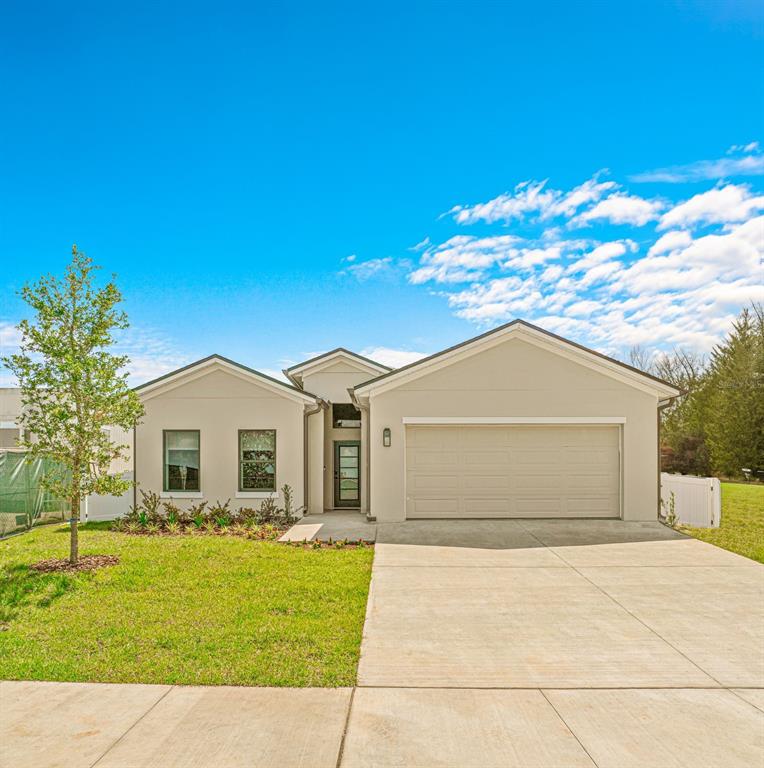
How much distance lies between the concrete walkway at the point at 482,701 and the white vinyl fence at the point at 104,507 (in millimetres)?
9745

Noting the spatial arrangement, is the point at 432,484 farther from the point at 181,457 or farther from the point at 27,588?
the point at 27,588

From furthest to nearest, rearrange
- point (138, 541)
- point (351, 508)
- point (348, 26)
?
point (351, 508)
point (138, 541)
point (348, 26)

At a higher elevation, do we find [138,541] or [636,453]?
[636,453]

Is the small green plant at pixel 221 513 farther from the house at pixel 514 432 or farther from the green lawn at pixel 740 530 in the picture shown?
the green lawn at pixel 740 530

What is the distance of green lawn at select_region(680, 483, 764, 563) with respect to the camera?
11.1m

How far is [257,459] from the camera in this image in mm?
15359

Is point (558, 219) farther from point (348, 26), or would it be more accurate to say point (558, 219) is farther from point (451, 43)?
point (348, 26)

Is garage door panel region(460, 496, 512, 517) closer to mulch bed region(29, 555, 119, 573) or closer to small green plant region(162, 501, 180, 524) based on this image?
small green plant region(162, 501, 180, 524)

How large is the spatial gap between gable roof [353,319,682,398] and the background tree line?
1945 cm

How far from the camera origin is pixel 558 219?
47.5 feet

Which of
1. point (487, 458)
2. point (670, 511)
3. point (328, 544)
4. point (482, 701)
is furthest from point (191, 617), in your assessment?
point (670, 511)

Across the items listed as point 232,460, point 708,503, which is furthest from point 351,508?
point 708,503

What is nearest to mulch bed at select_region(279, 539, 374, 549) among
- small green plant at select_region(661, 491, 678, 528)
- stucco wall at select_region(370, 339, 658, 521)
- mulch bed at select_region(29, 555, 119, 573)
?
stucco wall at select_region(370, 339, 658, 521)

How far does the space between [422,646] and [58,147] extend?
43.1 ft
